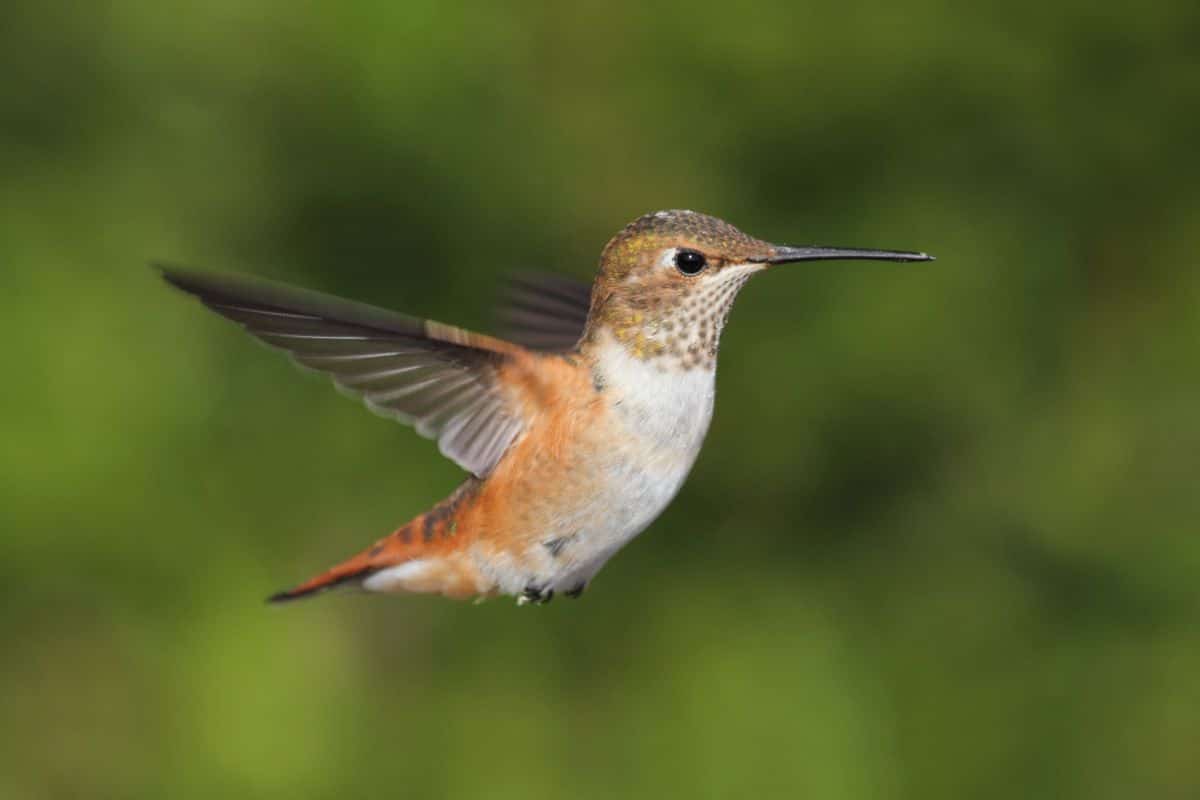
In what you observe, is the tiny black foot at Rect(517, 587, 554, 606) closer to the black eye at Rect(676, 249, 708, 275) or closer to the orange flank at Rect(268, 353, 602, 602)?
the orange flank at Rect(268, 353, 602, 602)

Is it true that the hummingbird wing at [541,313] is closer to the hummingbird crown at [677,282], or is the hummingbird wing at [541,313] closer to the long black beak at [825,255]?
the hummingbird crown at [677,282]

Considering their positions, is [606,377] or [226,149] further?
[226,149]

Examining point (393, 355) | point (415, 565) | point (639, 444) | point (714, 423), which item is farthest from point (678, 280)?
point (714, 423)

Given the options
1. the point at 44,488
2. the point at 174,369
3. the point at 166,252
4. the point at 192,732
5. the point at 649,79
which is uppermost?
the point at 649,79

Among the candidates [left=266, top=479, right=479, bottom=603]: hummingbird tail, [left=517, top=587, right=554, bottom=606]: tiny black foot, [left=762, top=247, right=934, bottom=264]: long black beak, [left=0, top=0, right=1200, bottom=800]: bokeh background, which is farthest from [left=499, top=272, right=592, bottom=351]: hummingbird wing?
[left=0, top=0, right=1200, bottom=800]: bokeh background

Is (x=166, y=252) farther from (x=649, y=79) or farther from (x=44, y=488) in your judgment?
(x=649, y=79)

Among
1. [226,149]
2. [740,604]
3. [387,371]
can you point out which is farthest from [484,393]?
[226,149]

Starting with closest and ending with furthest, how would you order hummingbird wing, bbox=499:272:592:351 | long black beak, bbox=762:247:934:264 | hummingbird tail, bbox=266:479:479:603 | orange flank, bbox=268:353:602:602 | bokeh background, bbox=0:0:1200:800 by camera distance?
long black beak, bbox=762:247:934:264, orange flank, bbox=268:353:602:602, hummingbird tail, bbox=266:479:479:603, hummingbird wing, bbox=499:272:592:351, bokeh background, bbox=0:0:1200:800
